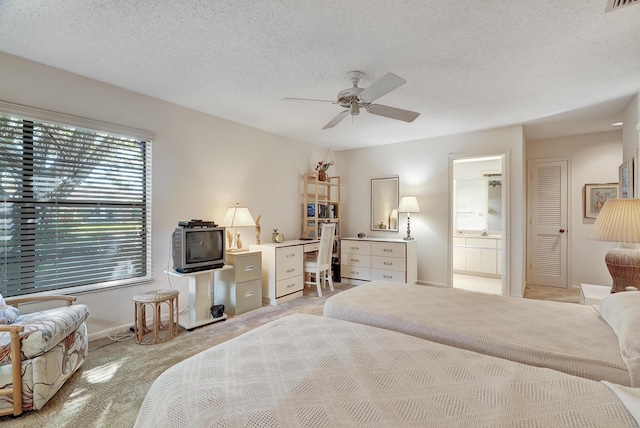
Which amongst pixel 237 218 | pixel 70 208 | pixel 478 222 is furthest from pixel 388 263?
pixel 70 208

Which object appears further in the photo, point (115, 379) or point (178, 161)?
point (178, 161)

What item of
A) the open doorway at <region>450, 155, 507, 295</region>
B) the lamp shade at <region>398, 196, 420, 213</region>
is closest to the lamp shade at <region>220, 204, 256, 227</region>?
the lamp shade at <region>398, 196, 420, 213</region>

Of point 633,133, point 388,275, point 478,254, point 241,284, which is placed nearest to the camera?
point 633,133

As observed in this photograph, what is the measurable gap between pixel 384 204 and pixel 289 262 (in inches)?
88.7

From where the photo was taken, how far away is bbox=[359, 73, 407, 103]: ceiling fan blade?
206 centimetres

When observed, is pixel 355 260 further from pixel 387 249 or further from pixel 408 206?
pixel 408 206

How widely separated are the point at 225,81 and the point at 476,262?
216 inches

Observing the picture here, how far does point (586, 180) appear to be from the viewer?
464 cm

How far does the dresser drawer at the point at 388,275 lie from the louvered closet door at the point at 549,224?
241cm

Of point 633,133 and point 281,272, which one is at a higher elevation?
point 633,133

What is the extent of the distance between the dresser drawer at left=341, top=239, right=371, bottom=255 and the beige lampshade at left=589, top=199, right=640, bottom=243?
3029mm

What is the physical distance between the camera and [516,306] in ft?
6.54

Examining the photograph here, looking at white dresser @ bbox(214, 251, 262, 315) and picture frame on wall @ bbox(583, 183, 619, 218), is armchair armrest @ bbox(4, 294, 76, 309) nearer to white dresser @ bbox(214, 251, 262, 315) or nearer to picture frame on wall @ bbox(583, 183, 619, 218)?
white dresser @ bbox(214, 251, 262, 315)

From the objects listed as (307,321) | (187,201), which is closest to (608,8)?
(307,321)
